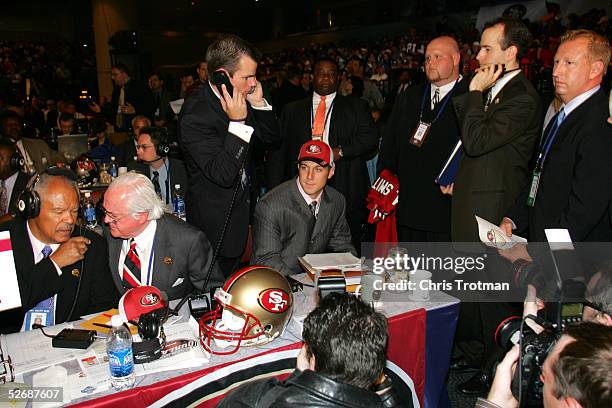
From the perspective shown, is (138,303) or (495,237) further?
(495,237)

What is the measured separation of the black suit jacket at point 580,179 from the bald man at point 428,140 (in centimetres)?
77

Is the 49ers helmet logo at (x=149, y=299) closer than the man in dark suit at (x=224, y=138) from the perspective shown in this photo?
Yes

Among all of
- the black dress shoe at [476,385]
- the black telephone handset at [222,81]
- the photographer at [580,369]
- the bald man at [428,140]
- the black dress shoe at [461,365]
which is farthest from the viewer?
the bald man at [428,140]

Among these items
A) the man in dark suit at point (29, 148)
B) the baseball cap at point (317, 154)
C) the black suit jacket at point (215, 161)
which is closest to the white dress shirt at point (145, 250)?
the black suit jacket at point (215, 161)

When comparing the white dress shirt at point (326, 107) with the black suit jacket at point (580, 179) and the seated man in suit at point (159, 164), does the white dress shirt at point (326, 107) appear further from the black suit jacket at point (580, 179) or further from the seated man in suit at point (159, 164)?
the black suit jacket at point (580, 179)

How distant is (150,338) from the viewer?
203 cm

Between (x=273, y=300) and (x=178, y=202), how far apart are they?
2.52 m

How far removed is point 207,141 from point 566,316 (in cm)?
185

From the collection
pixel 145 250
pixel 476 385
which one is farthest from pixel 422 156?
pixel 145 250

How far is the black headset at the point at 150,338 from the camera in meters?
1.96

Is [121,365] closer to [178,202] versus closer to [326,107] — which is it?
[178,202]

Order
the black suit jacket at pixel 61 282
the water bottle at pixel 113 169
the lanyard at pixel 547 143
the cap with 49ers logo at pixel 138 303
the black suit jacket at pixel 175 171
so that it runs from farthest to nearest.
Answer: the water bottle at pixel 113 169 → the black suit jacket at pixel 175 171 → the lanyard at pixel 547 143 → the black suit jacket at pixel 61 282 → the cap with 49ers logo at pixel 138 303

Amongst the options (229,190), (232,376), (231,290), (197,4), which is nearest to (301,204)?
(229,190)

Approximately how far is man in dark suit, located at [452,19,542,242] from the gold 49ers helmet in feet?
4.76
